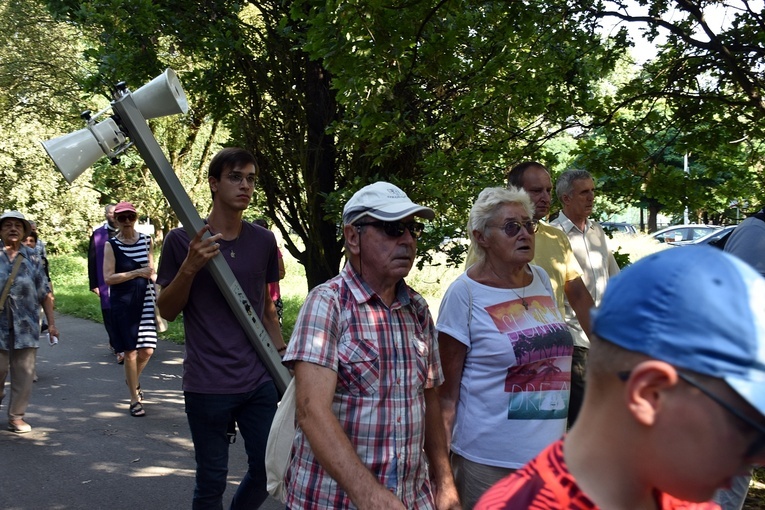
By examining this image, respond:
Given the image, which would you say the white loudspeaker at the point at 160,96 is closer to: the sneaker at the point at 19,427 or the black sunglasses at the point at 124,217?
the black sunglasses at the point at 124,217

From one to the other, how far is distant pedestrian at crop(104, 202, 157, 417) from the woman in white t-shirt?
17.1 feet

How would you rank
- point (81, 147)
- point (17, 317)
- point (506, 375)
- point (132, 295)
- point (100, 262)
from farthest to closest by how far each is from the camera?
point (100, 262) < point (132, 295) < point (17, 317) < point (81, 147) < point (506, 375)

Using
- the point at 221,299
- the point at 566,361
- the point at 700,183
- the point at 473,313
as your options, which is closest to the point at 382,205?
the point at 473,313

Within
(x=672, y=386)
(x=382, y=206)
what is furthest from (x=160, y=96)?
(x=672, y=386)

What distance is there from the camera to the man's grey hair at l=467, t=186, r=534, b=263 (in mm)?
3598

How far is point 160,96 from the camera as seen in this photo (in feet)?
12.7

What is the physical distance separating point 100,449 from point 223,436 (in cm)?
324

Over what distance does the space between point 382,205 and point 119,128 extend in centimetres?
160

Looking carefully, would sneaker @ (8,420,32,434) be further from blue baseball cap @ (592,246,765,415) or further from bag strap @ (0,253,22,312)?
blue baseball cap @ (592,246,765,415)

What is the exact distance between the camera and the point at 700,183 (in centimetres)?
659

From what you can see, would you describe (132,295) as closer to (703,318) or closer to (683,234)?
(703,318)

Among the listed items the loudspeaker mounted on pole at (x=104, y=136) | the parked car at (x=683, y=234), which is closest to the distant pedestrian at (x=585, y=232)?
the loudspeaker mounted on pole at (x=104, y=136)

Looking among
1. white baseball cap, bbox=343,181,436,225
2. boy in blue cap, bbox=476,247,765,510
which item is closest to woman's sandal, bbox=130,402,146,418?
white baseball cap, bbox=343,181,436,225

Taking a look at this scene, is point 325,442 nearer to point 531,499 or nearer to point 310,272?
point 531,499
